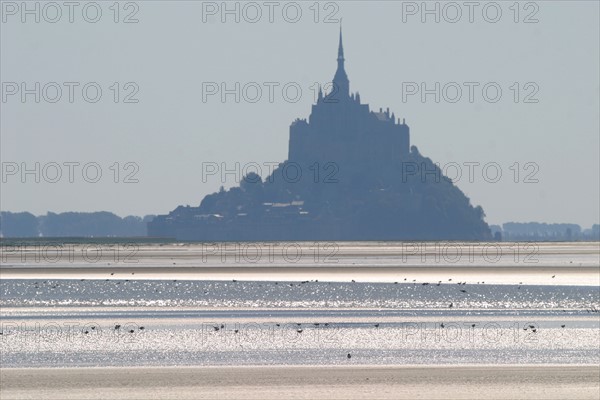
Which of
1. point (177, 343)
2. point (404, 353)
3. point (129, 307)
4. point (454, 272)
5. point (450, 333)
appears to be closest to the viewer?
point (404, 353)

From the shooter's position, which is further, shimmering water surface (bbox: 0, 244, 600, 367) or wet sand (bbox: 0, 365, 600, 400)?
shimmering water surface (bbox: 0, 244, 600, 367)

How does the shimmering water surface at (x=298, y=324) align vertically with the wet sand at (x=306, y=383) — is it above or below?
above

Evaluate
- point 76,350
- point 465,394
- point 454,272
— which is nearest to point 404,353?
point 465,394

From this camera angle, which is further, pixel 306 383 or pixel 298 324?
pixel 298 324

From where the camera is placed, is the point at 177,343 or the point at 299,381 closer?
the point at 299,381

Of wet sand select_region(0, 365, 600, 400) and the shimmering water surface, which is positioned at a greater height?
the shimmering water surface

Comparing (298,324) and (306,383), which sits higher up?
(298,324)

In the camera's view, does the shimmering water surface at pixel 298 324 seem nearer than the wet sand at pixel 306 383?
No

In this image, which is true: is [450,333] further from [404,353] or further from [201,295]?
[201,295]
